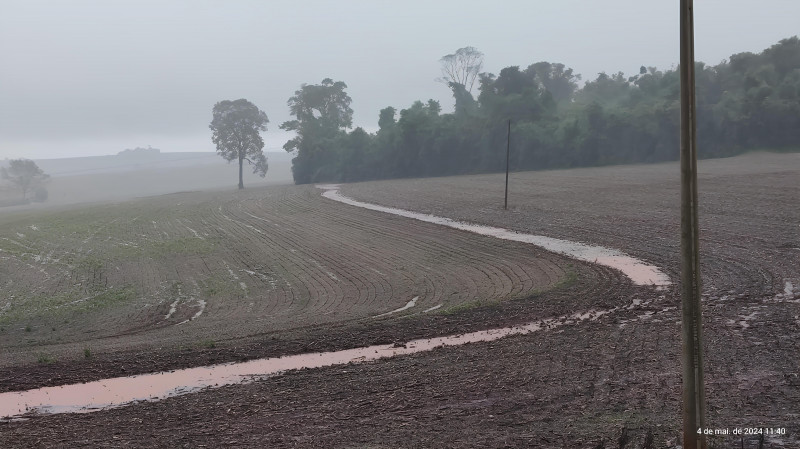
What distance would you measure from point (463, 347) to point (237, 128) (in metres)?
89.0

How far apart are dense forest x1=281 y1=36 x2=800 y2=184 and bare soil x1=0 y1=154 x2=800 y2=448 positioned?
41.4 meters

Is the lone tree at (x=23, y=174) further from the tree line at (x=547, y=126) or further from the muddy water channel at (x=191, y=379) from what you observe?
the muddy water channel at (x=191, y=379)

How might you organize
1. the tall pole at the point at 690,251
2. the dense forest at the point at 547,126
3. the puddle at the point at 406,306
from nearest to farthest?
the tall pole at the point at 690,251
the puddle at the point at 406,306
the dense forest at the point at 547,126

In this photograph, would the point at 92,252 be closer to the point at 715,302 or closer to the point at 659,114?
the point at 715,302

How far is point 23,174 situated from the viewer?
115 meters

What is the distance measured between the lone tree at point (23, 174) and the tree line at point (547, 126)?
43.8 meters

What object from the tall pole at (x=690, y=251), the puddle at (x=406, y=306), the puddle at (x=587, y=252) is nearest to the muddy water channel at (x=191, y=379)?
the puddle at (x=406, y=306)

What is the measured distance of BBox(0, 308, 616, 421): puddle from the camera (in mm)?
10906

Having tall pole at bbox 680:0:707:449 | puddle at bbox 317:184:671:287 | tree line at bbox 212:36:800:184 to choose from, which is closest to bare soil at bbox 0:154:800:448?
puddle at bbox 317:184:671:287

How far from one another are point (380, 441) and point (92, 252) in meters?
27.6

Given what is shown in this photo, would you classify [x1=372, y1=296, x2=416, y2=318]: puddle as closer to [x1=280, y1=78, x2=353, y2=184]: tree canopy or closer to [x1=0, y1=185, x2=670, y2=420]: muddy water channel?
[x1=0, y1=185, x2=670, y2=420]: muddy water channel

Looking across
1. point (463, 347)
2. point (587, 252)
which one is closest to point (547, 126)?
point (587, 252)

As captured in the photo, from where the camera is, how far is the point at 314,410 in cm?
942

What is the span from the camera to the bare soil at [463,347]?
27.5 feet
